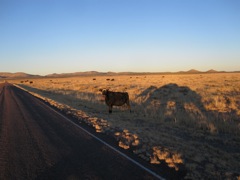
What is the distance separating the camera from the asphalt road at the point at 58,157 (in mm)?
6469

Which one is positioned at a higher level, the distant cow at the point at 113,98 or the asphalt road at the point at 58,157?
the distant cow at the point at 113,98

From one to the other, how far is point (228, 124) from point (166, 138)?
369cm


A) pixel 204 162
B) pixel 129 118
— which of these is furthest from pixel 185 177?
pixel 129 118

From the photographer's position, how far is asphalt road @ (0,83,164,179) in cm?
647

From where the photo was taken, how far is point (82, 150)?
845 cm

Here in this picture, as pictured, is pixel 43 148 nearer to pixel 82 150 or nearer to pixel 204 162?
pixel 82 150

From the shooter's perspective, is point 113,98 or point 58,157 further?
point 113,98

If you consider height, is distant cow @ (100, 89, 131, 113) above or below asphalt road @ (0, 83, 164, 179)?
above

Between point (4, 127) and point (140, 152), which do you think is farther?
point (4, 127)

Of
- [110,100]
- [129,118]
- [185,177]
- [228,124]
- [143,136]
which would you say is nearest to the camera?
[185,177]

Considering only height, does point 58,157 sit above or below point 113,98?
below

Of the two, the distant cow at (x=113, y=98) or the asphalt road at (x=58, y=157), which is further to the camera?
the distant cow at (x=113, y=98)

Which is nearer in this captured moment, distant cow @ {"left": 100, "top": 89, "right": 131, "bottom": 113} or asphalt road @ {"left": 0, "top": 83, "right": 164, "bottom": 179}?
asphalt road @ {"left": 0, "top": 83, "right": 164, "bottom": 179}

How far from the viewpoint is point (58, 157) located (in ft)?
25.5
